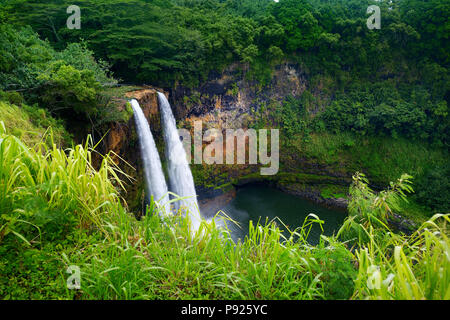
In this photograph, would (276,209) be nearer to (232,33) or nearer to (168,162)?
(168,162)

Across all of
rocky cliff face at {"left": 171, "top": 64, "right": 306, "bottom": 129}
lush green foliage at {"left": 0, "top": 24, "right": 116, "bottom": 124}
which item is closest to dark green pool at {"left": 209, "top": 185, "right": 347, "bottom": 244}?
rocky cliff face at {"left": 171, "top": 64, "right": 306, "bottom": 129}

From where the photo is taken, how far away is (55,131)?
454 cm

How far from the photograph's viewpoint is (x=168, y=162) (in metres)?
9.21

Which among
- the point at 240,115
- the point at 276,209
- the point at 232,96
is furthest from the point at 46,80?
the point at 276,209

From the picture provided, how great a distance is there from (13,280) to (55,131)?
13.2 feet

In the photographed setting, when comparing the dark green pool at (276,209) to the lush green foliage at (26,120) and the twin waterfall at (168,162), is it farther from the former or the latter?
the lush green foliage at (26,120)

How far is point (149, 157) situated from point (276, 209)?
6.64 meters

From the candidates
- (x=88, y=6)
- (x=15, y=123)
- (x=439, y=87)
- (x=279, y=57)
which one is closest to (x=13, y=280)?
(x=15, y=123)

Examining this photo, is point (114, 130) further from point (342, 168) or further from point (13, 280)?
point (342, 168)

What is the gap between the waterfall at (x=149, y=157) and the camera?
6785 mm

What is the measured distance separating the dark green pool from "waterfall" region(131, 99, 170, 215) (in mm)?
3420

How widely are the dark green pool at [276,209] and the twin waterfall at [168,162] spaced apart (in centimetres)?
235

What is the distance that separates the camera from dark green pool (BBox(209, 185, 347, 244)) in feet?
33.6


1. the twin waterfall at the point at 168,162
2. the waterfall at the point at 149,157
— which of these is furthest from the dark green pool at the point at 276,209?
the waterfall at the point at 149,157
